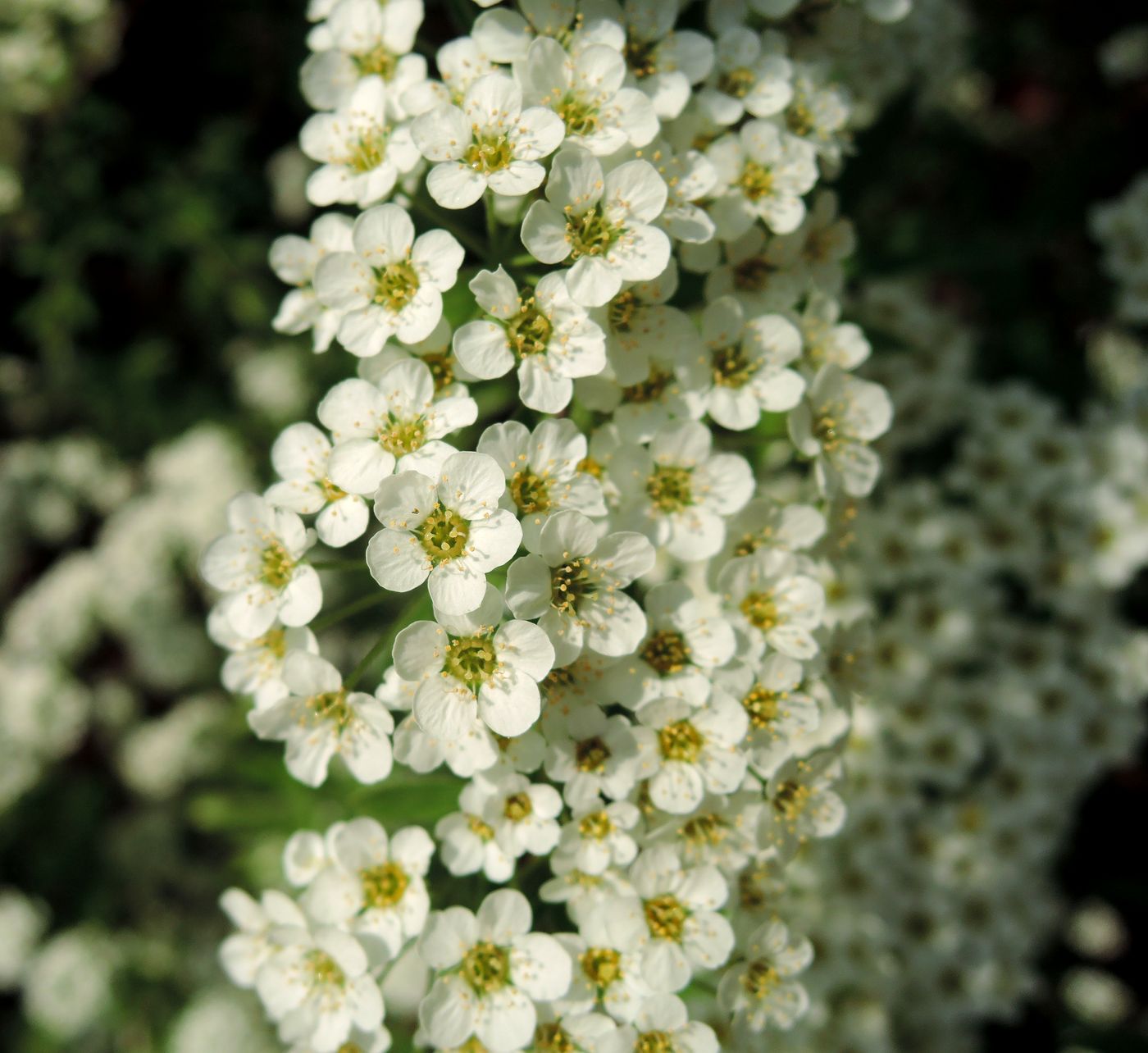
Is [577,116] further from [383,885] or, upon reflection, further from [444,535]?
[383,885]

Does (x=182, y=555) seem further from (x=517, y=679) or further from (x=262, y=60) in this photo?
(x=517, y=679)

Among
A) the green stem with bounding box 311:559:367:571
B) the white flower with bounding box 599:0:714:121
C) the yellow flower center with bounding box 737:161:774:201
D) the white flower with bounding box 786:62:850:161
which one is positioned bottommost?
the green stem with bounding box 311:559:367:571

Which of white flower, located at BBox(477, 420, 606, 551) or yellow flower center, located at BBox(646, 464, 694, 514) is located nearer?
white flower, located at BBox(477, 420, 606, 551)

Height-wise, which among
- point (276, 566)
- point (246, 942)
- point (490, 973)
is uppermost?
point (276, 566)

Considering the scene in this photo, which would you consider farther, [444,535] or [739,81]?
[739,81]

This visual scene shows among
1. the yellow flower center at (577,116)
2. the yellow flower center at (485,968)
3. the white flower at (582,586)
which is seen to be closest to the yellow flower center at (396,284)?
the yellow flower center at (577,116)

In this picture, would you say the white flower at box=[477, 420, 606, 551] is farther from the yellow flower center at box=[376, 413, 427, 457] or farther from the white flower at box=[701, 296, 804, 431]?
the white flower at box=[701, 296, 804, 431]

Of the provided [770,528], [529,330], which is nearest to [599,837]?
[770,528]

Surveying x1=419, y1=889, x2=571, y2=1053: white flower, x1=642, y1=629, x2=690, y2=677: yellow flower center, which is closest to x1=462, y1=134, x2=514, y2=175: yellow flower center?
x1=642, y1=629, x2=690, y2=677: yellow flower center

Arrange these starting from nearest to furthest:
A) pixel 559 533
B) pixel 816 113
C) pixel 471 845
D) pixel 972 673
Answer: pixel 559 533
pixel 471 845
pixel 816 113
pixel 972 673
